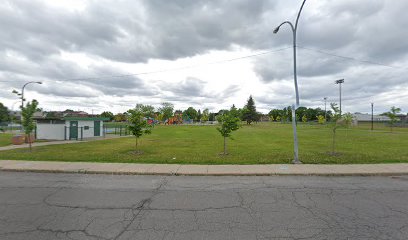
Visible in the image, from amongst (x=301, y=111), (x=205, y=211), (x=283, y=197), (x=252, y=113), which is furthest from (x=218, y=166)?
(x=301, y=111)

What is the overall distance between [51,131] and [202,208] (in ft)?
75.2

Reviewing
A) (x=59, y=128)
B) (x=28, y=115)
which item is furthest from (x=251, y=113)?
(x=28, y=115)

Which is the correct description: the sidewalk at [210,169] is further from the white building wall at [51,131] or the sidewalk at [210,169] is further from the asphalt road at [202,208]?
the white building wall at [51,131]

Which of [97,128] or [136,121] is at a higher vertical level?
[136,121]

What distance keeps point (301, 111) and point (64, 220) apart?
13934cm

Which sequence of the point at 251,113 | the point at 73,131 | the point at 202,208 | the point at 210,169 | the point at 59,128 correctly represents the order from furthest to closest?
the point at 251,113
the point at 73,131
the point at 59,128
the point at 210,169
the point at 202,208

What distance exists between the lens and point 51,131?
70.4ft

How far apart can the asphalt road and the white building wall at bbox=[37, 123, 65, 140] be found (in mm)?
15973

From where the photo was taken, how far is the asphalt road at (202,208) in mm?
3727

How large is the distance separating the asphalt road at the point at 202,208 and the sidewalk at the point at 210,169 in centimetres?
59

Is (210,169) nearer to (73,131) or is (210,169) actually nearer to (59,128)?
(73,131)

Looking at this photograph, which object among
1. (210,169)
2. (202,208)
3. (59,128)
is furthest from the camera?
(59,128)

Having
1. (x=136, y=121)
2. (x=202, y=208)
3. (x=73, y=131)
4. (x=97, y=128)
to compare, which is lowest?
(x=202, y=208)

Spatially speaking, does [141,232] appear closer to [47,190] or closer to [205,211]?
[205,211]
